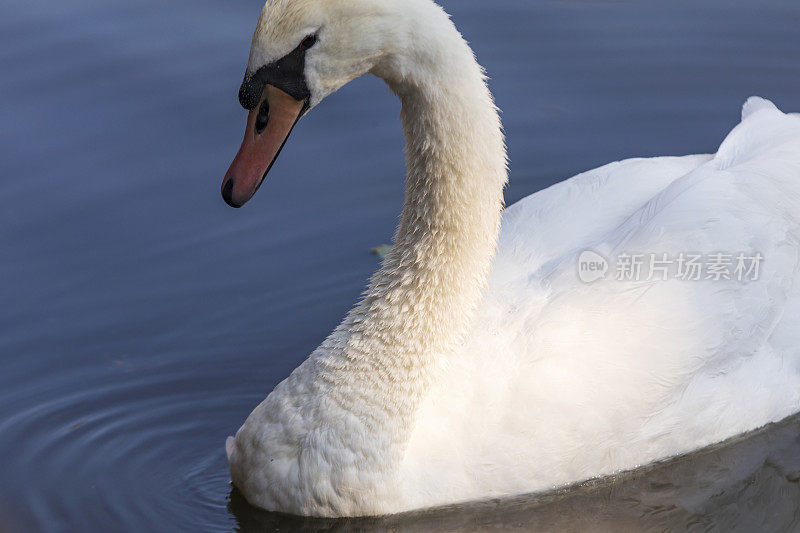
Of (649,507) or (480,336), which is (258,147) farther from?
(649,507)

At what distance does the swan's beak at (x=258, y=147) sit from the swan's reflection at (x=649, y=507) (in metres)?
1.69

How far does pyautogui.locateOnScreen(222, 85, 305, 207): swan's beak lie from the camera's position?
16.8 ft

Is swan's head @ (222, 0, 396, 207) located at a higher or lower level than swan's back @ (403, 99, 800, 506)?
higher

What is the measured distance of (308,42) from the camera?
493 cm

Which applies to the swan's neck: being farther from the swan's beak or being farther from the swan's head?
the swan's beak

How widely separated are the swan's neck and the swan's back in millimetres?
171

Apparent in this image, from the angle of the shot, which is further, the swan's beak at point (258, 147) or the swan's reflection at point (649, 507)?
the swan's reflection at point (649, 507)

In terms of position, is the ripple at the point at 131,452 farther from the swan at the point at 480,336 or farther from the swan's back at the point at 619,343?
the swan's back at the point at 619,343

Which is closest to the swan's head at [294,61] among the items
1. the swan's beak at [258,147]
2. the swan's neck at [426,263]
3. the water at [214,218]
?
the swan's beak at [258,147]

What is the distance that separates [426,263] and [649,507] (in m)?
1.68

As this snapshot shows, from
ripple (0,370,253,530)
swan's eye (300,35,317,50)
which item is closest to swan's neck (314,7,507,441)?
swan's eye (300,35,317,50)

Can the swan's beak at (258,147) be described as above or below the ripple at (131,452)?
above

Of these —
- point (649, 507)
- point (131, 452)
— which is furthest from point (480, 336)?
point (131, 452)

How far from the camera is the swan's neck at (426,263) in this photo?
5.27m
